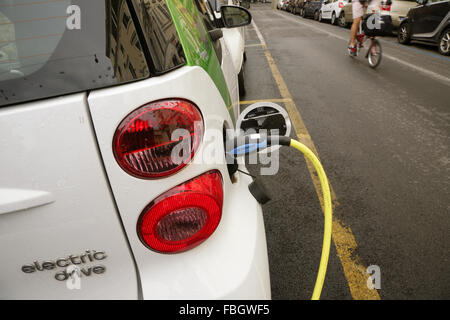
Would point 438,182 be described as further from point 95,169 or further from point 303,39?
point 303,39

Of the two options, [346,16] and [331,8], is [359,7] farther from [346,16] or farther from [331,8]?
Answer: [331,8]

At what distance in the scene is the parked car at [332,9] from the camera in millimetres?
15031

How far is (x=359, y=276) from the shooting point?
6.64 ft

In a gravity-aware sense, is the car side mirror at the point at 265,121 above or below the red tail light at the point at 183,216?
above

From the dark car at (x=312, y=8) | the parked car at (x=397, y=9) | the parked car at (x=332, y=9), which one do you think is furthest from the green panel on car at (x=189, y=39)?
the dark car at (x=312, y=8)

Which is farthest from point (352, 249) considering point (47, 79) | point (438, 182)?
point (47, 79)

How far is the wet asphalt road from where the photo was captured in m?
2.05

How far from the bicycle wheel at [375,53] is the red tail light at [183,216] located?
23.5 feet

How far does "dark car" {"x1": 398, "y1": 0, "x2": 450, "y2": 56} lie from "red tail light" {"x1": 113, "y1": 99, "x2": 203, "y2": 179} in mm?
9079

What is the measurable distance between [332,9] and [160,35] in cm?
1757

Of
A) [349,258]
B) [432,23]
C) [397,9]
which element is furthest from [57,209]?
[397,9]

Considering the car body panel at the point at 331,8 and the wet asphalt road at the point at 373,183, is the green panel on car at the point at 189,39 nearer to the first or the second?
the wet asphalt road at the point at 373,183

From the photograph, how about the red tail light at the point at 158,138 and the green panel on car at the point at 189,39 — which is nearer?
the red tail light at the point at 158,138

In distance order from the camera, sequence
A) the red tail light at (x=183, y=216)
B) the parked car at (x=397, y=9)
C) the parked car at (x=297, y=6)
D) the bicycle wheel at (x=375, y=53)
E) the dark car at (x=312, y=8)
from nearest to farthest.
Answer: the red tail light at (x=183, y=216) → the bicycle wheel at (x=375, y=53) → the parked car at (x=397, y=9) → the dark car at (x=312, y=8) → the parked car at (x=297, y=6)
